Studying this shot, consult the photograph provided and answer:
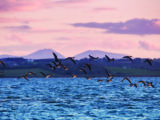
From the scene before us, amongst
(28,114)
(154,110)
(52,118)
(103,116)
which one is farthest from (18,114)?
(154,110)

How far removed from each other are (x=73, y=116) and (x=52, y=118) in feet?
11.3

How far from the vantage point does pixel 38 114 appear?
203 ft

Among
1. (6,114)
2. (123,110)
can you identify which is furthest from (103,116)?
(6,114)

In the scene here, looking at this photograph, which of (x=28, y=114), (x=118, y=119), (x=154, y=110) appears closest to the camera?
(x=118, y=119)

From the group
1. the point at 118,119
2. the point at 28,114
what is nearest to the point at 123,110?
the point at 118,119

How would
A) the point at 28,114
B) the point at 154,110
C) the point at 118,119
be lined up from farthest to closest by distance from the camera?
1. the point at 154,110
2. the point at 28,114
3. the point at 118,119

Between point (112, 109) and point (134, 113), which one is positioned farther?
point (112, 109)

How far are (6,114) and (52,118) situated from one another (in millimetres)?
8848

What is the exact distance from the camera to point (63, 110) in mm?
67750

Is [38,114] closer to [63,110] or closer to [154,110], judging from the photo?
[63,110]

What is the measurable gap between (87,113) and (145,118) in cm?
956

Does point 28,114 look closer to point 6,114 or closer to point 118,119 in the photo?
point 6,114

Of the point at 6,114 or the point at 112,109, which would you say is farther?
the point at 112,109

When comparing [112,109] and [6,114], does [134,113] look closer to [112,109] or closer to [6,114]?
[112,109]
